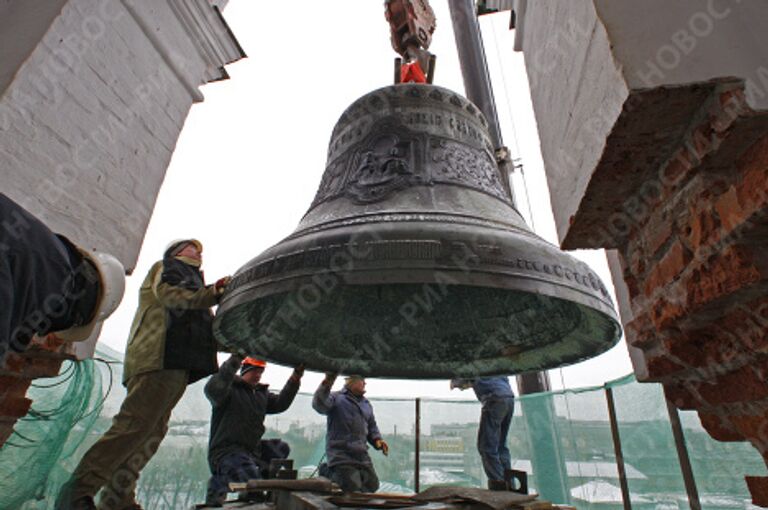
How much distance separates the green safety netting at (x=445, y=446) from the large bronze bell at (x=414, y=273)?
63.4 inches

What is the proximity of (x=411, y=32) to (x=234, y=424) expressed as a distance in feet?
8.55

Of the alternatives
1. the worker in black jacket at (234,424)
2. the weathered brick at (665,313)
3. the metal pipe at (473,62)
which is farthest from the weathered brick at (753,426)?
the metal pipe at (473,62)

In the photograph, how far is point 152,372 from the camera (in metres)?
2.12

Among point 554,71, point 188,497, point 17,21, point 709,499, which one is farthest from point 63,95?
point 709,499

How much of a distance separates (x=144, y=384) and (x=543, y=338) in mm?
1789

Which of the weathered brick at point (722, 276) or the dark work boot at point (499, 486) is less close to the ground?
the weathered brick at point (722, 276)

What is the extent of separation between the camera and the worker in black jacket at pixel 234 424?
8.96 ft

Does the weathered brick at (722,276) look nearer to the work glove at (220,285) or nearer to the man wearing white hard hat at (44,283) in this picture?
the man wearing white hard hat at (44,283)

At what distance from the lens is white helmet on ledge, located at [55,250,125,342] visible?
1.07m

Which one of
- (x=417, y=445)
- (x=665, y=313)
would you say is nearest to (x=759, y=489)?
(x=665, y=313)

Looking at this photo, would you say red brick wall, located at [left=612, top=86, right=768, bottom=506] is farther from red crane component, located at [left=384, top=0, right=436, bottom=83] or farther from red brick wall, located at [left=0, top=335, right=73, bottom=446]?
red brick wall, located at [left=0, top=335, right=73, bottom=446]

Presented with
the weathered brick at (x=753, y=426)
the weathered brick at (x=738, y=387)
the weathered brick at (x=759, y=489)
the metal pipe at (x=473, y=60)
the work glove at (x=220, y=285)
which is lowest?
the weathered brick at (x=759, y=489)

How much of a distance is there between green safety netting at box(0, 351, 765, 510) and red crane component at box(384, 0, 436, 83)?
2389 millimetres


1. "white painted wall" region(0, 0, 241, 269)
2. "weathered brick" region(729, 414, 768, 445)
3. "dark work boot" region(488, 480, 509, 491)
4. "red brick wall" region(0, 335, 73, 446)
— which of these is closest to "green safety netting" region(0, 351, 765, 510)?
"red brick wall" region(0, 335, 73, 446)
